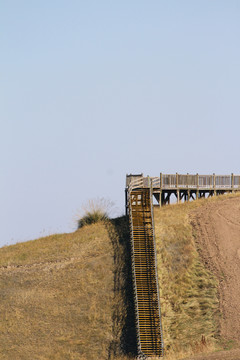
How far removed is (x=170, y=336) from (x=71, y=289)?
9228 millimetres

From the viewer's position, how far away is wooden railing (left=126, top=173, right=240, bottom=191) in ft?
171

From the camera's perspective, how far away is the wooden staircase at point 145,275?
36.7 metres

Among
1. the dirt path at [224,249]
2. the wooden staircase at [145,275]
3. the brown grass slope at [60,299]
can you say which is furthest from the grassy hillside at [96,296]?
the wooden staircase at [145,275]

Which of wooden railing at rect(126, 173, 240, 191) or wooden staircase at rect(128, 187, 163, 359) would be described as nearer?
wooden staircase at rect(128, 187, 163, 359)

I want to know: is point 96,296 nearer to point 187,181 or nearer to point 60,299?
point 60,299

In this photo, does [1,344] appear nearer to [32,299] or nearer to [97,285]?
[32,299]

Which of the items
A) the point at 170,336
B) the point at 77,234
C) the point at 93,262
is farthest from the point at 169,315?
the point at 77,234

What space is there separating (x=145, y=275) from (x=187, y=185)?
1707 cm

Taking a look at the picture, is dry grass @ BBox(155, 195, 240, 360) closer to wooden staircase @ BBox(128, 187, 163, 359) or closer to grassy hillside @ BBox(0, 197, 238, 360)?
grassy hillside @ BBox(0, 197, 238, 360)

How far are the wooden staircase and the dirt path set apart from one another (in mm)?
4718

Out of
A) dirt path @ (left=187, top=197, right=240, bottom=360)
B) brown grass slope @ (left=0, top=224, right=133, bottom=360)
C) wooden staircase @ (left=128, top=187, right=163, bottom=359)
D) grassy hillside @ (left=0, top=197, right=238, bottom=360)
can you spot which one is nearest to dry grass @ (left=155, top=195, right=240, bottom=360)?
grassy hillside @ (left=0, top=197, right=238, bottom=360)

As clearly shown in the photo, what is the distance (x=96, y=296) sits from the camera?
41844 mm

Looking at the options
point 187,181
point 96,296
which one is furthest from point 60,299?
point 187,181

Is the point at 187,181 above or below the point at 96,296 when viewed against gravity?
above
